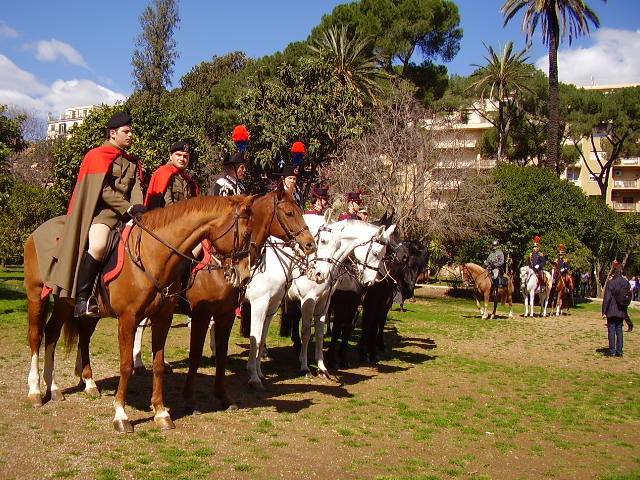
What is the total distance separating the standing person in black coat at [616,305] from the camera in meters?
15.0

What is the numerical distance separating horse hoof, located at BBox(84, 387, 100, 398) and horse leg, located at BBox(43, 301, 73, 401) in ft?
1.14

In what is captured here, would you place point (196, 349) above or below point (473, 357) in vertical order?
above

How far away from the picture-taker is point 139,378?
9.42m

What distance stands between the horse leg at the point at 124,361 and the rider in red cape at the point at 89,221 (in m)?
0.47

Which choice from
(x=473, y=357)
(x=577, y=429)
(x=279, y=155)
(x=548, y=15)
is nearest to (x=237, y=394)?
(x=577, y=429)

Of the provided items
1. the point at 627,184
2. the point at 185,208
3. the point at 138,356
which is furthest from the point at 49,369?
the point at 627,184

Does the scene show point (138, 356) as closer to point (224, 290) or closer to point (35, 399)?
point (35, 399)

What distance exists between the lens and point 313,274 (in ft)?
28.5

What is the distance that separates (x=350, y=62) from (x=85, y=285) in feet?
101

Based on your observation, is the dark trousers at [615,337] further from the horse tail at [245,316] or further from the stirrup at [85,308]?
the stirrup at [85,308]

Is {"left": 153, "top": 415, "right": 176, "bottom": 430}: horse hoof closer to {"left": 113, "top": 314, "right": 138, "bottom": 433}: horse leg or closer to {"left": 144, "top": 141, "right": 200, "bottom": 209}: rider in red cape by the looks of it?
{"left": 113, "top": 314, "right": 138, "bottom": 433}: horse leg

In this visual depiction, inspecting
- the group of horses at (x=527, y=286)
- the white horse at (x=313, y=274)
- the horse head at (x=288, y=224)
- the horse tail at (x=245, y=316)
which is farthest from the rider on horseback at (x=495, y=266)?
the horse head at (x=288, y=224)

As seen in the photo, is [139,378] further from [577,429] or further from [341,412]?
[577,429]

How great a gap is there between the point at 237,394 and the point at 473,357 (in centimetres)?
713
